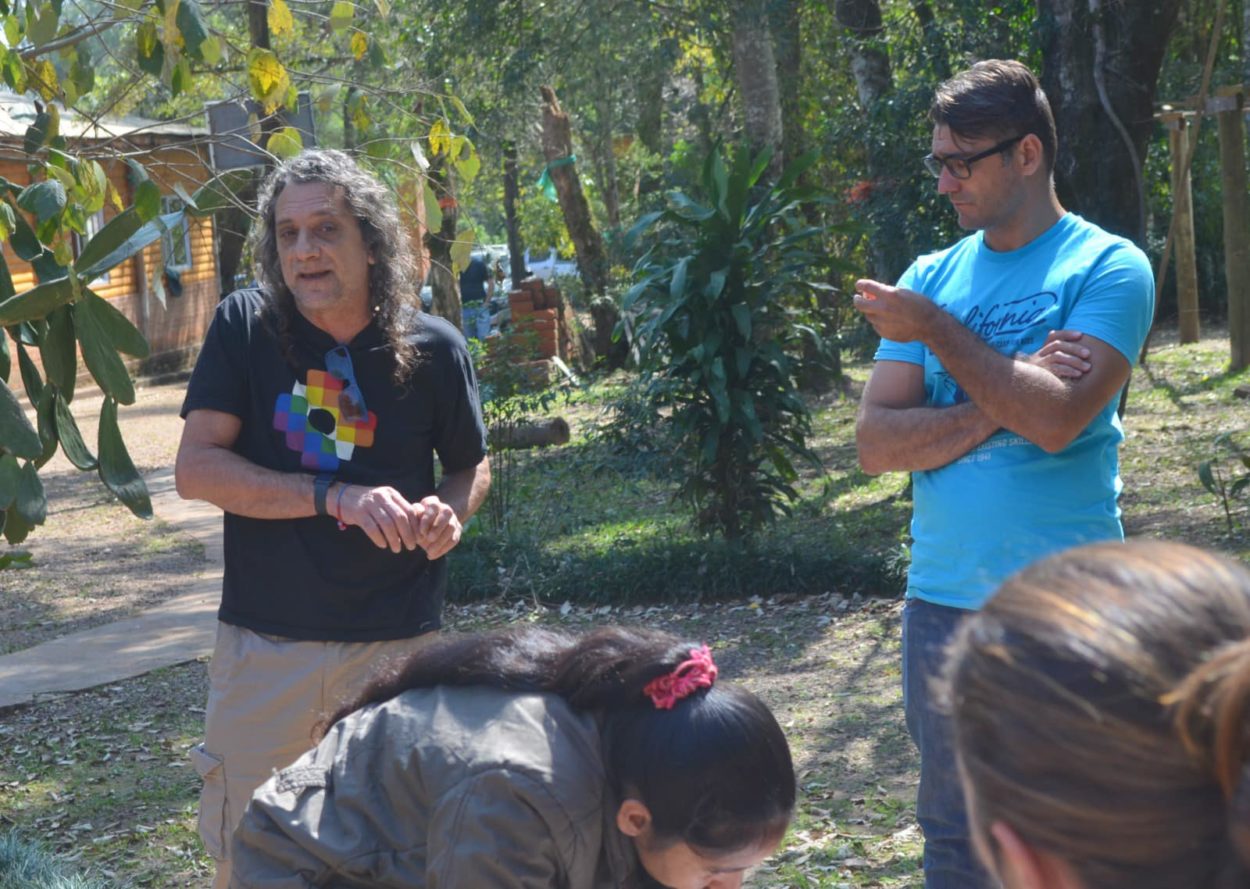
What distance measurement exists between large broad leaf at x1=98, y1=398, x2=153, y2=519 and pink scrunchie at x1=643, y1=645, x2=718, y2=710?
242 centimetres

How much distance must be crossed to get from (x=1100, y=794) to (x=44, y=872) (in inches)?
147

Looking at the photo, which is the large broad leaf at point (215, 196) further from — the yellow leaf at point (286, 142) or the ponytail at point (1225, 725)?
the ponytail at point (1225, 725)

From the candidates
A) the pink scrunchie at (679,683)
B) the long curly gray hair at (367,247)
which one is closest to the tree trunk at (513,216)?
the long curly gray hair at (367,247)

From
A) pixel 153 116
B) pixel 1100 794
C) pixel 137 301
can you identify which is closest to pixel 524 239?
pixel 153 116

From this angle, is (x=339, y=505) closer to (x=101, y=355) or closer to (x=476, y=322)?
(x=101, y=355)

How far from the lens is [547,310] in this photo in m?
17.0

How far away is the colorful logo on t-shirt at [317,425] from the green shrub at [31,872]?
1.71 m

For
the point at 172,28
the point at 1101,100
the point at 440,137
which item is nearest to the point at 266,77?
the point at 172,28

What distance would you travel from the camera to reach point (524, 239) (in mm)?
31406

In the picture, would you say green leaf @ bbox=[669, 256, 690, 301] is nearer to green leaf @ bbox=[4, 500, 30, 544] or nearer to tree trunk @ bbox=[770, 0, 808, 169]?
green leaf @ bbox=[4, 500, 30, 544]

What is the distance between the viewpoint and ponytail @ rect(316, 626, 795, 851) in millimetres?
1808

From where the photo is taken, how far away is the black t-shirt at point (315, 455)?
2.97 metres

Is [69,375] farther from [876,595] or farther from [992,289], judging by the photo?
[876,595]

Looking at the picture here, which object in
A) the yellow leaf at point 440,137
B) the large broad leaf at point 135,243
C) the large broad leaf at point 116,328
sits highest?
the yellow leaf at point 440,137
